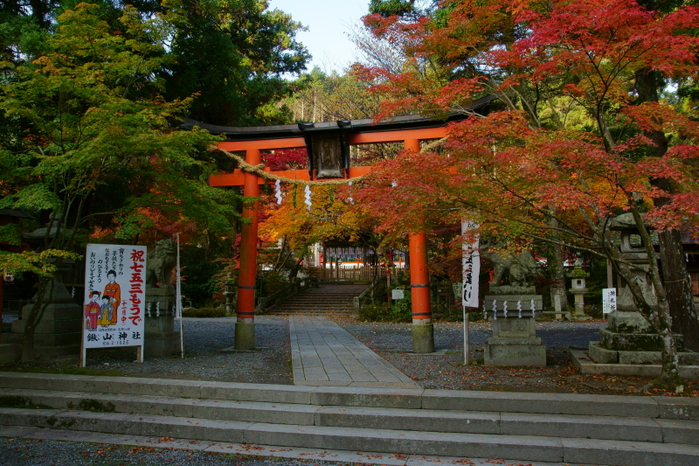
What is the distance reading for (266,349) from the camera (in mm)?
10617

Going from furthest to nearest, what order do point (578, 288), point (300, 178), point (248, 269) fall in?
point (578, 288) < point (300, 178) < point (248, 269)

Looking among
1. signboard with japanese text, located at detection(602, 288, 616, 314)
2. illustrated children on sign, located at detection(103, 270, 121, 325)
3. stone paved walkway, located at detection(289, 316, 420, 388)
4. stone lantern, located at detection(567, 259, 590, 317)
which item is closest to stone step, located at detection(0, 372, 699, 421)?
stone paved walkway, located at detection(289, 316, 420, 388)

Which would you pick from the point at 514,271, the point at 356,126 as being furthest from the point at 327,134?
the point at 514,271

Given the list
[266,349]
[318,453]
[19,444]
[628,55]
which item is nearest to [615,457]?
[318,453]

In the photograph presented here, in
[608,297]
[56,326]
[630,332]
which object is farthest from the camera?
[608,297]

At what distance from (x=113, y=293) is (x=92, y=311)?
1.38 feet

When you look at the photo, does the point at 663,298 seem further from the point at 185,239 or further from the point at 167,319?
the point at 185,239

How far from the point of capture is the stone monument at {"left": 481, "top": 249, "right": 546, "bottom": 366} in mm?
7680

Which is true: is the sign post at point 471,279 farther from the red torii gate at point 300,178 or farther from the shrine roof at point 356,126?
the shrine roof at point 356,126

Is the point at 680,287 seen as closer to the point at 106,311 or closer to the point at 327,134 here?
the point at 327,134

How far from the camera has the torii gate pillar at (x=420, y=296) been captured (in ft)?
31.2

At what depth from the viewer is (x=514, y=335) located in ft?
25.9

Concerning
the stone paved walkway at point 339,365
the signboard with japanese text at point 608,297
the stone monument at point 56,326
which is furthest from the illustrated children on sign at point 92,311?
the signboard with japanese text at point 608,297

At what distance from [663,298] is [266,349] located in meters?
7.60
